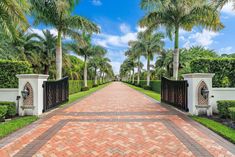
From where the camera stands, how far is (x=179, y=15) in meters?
11.2

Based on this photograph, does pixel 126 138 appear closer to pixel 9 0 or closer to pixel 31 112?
pixel 31 112

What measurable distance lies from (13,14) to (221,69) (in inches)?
391

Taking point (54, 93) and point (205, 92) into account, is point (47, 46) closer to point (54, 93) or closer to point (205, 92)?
point (54, 93)

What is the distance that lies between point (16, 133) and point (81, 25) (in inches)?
339

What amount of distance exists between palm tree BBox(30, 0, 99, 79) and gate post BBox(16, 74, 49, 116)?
428cm

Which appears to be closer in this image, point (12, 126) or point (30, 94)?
point (12, 126)

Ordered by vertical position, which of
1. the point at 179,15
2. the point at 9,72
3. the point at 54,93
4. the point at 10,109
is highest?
the point at 179,15

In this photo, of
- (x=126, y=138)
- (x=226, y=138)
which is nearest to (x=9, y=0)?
(x=126, y=138)

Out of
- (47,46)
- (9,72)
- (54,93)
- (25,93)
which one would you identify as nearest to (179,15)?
(54,93)

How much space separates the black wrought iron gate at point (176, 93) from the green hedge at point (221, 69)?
150 centimetres

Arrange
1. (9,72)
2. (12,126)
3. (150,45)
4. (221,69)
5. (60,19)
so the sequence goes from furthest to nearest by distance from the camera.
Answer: (150,45), (60,19), (9,72), (221,69), (12,126)

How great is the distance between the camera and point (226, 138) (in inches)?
186

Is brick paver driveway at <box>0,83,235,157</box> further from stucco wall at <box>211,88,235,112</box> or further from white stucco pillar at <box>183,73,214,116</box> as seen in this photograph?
stucco wall at <box>211,88,235,112</box>

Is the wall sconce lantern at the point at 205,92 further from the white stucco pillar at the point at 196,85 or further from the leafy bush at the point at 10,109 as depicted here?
the leafy bush at the point at 10,109
